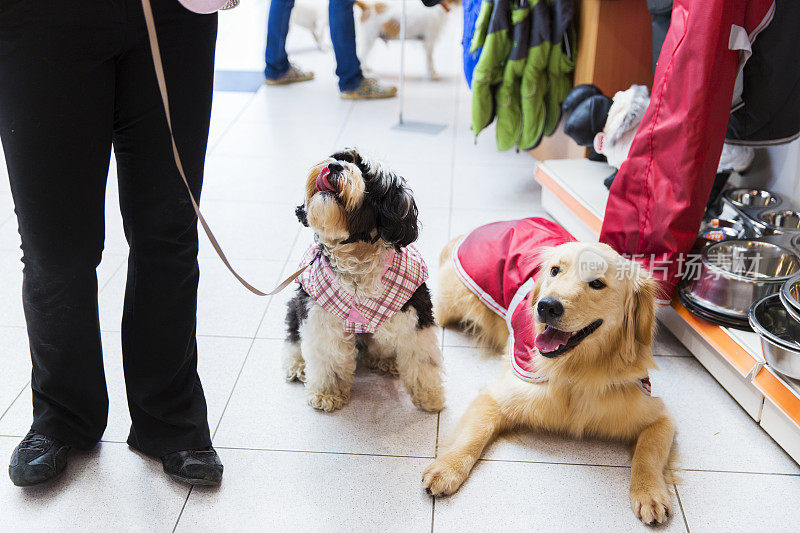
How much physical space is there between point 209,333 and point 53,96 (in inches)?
50.2

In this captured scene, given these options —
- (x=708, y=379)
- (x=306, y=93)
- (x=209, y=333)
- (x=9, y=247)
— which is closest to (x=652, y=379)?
(x=708, y=379)

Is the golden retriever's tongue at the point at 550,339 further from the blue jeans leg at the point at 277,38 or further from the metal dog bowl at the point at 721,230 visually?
the blue jeans leg at the point at 277,38

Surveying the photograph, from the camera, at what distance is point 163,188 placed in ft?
5.22

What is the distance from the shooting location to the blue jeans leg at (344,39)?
479 cm

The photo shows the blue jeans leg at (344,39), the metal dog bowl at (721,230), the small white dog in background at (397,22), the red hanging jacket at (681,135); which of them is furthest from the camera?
the small white dog in background at (397,22)

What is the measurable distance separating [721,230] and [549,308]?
1214 mm

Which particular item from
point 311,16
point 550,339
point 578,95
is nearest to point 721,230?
point 578,95

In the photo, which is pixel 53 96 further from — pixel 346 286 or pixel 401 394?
pixel 401 394

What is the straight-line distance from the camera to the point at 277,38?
499 centimetres

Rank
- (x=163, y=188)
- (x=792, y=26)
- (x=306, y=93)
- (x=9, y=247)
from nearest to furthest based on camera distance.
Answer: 1. (x=163, y=188)
2. (x=792, y=26)
3. (x=9, y=247)
4. (x=306, y=93)

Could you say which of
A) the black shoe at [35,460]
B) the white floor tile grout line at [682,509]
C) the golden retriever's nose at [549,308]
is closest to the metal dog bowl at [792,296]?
the white floor tile grout line at [682,509]

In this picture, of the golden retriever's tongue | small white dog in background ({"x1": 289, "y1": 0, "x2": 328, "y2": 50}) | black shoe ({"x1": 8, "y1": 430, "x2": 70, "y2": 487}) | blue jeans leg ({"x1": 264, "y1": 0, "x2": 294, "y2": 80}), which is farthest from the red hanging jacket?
small white dog in background ({"x1": 289, "y1": 0, "x2": 328, "y2": 50})

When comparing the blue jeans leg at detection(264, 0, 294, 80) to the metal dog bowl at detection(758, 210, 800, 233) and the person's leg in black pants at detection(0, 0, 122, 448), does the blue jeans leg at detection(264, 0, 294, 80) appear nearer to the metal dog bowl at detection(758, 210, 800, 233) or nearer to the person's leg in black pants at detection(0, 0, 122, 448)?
the metal dog bowl at detection(758, 210, 800, 233)

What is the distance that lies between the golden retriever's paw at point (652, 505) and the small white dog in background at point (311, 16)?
15.8 ft
